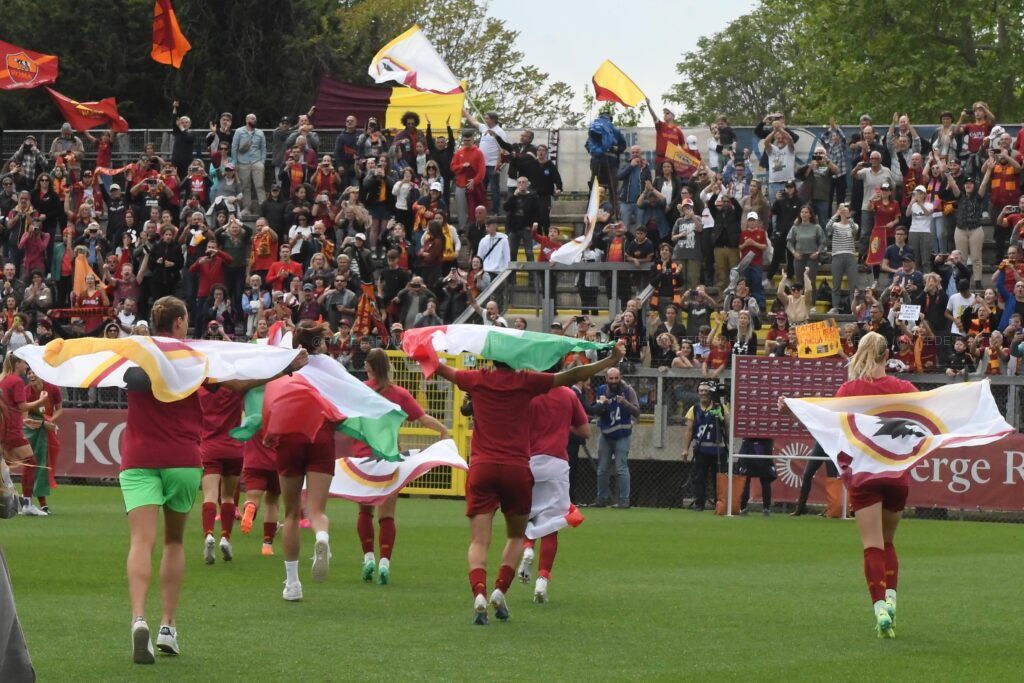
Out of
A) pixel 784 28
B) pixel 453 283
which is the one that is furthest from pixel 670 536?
pixel 784 28

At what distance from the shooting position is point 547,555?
44.0ft

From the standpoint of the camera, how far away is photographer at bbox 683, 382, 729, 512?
2442 centimetres

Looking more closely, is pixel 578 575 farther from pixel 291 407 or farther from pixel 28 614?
pixel 28 614

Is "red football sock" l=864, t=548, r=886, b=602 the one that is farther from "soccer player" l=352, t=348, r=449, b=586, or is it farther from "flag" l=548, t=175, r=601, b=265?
"flag" l=548, t=175, r=601, b=265

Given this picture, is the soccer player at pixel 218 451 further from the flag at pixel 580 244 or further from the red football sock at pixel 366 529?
the flag at pixel 580 244

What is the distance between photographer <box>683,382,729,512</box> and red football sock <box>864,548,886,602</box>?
13081 millimetres

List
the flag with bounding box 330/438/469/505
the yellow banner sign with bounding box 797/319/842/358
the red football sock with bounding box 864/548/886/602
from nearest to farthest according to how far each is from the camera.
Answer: the red football sock with bounding box 864/548/886/602
the flag with bounding box 330/438/469/505
the yellow banner sign with bounding box 797/319/842/358

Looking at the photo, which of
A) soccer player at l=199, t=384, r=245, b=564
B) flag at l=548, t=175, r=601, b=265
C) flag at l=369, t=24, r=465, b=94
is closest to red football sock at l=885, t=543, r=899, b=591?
soccer player at l=199, t=384, r=245, b=564

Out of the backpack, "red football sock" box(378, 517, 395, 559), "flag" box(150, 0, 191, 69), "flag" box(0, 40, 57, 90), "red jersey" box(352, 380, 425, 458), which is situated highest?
"flag" box(150, 0, 191, 69)

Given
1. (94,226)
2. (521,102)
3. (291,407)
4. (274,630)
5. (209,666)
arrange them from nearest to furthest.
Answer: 1. (209,666)
2. (274,630)
3. (291,407)
4. (94,226)
5. (521,102)

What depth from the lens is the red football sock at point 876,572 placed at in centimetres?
1120

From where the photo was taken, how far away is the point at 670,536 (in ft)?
65.6

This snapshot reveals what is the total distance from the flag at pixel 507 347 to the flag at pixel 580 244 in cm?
1573

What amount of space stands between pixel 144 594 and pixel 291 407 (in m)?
3.58
